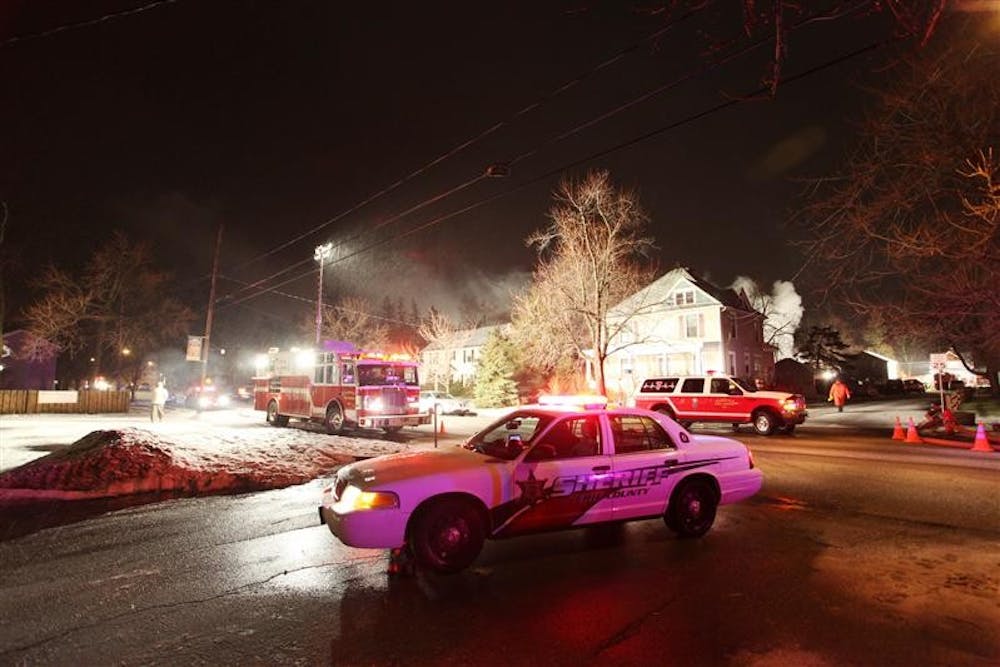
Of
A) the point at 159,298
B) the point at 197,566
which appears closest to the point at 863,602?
the point at 197,566

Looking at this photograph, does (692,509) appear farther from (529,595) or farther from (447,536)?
(447,536)

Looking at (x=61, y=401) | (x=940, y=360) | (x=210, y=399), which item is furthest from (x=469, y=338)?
(x=940, y=360)

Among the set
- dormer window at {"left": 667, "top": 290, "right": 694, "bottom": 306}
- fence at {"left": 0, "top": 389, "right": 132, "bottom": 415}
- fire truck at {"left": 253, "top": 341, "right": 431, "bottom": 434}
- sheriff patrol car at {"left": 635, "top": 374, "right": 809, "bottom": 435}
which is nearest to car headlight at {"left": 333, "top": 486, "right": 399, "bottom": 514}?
fire truck at {"left": 253, "top": 341, "right": 431, "bottom": 434}

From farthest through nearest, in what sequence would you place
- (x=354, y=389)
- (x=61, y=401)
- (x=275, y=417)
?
(x=61, y=401) < (x=275, y=417) < (x=354, y=389)

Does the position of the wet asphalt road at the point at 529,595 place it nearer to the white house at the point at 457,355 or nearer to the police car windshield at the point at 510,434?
the police car windshield at the point at 510,434

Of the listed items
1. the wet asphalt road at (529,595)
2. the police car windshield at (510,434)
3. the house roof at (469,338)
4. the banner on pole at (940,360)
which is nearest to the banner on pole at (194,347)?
the wet asphalt road at (529,595)

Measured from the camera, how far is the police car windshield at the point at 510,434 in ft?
19.8

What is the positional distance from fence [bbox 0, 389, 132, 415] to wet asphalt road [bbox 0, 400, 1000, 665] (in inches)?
1102

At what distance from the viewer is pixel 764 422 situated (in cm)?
1941

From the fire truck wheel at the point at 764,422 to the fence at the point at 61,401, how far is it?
33401 millimetres

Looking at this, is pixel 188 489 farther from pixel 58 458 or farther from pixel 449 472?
pixel 449 472

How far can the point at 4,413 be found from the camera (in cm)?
2850

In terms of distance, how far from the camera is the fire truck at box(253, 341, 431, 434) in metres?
18.9

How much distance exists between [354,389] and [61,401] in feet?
73.5
